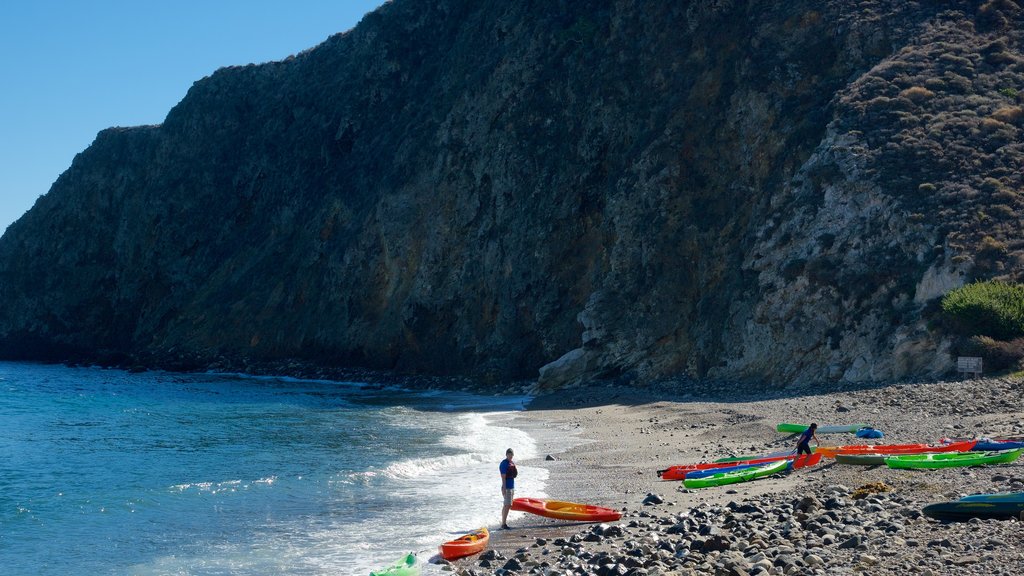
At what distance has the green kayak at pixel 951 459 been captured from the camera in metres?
13.0

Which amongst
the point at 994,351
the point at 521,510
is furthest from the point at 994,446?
the point at 994,351

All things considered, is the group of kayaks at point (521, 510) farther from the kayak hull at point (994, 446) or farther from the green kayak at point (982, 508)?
the kayak hull at point (994, 446)

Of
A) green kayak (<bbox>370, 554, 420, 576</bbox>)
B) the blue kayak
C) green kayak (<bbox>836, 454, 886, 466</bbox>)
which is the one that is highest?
green kayak (<bbox>836, 454, 886, 466</bbox>)

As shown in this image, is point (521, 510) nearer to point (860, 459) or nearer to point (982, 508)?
point (860, 459)

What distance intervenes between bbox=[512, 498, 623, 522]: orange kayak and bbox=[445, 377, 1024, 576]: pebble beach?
0.21 metres

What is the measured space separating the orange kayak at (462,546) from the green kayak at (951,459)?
624 centimetres

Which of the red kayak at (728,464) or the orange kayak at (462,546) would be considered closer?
the orange kayak at (462,546)

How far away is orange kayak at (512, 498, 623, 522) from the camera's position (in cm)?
1323

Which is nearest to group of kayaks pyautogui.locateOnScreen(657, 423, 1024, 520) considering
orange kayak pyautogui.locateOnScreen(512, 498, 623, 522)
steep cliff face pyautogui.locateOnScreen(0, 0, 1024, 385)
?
orange kayak pyautogui.locateOnScreen(512, 498, 623, 522)

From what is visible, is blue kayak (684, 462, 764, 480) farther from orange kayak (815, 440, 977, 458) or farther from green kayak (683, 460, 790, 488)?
orange kayak (815, 440, 977, 458)

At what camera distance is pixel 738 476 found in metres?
14.8

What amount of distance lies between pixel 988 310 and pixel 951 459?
11.6 m

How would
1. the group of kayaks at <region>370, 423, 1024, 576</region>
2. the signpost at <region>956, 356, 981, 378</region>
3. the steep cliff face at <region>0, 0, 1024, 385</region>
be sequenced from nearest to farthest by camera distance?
the group of kayaks at <region>370, 423, 1024, 576</region> < the signpost at <region>956, 356, 981, 378</region> < the steep cliff face at <region>0, 0, 1024, 385</region>

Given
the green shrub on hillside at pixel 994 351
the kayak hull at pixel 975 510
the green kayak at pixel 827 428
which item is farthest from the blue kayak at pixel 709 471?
the green shrub on hillside at pixel 994 351
